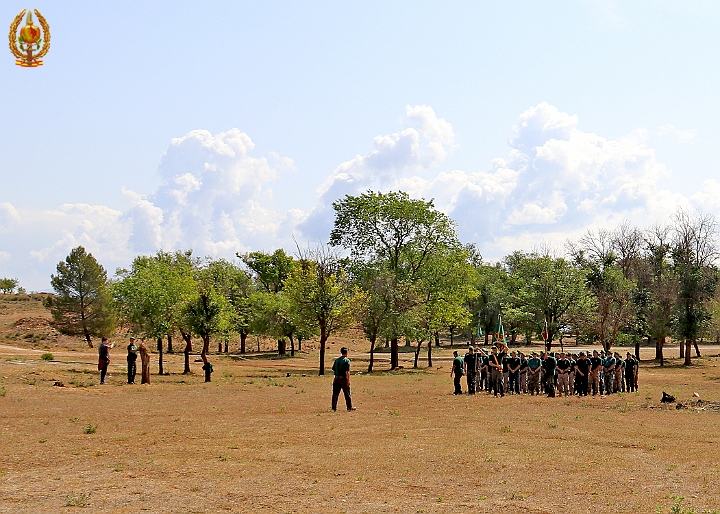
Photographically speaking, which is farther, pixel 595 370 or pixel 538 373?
pixel 595 370

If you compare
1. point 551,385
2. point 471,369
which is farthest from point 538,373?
point 471,369

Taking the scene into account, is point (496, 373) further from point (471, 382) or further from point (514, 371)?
point (471, 382)

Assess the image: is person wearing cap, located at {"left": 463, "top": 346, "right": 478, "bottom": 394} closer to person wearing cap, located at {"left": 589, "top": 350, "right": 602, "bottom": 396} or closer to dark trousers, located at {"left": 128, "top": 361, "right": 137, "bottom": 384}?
person wearing cap, located at {"left": 589, "top": 350, "right": 602, "bottom": 396}

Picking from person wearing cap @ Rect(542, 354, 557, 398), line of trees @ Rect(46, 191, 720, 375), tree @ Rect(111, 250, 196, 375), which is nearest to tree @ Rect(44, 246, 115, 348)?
line of trees @ Rect(46, 191, 720, 375)

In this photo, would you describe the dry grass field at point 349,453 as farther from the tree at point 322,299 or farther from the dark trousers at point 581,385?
the tree at point 322,299

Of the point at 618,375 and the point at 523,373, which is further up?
the point at 523,373

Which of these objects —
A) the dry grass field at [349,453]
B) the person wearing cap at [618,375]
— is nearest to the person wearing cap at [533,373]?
the dry grass field at [349,453]

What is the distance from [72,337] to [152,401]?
52.8 meters

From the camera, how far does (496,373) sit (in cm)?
2798

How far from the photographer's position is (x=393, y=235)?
1987 inches

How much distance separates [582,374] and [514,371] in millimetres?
2663

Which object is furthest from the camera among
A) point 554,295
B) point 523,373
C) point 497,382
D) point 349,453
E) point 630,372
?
point 554,295

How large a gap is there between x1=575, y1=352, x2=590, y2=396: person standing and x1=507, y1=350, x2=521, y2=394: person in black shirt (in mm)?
2329

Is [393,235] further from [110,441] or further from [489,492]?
[489,492]
